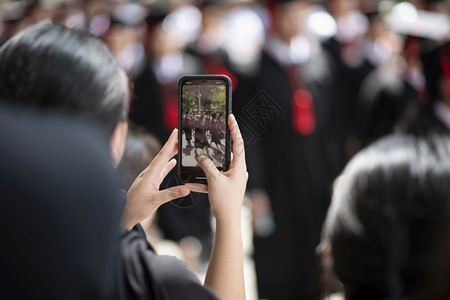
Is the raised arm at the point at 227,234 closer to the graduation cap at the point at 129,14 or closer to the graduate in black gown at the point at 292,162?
the graduate in black gown at the point at 292,162

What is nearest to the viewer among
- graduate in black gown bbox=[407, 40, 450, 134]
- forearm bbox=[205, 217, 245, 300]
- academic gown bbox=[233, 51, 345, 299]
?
forearm bbox=[205, 217, 245, 300]

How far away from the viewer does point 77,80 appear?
78cm

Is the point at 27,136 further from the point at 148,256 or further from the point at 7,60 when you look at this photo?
the point at 148,256

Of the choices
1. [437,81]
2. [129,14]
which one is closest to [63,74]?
[437,81]

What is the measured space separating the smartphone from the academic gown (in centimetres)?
181

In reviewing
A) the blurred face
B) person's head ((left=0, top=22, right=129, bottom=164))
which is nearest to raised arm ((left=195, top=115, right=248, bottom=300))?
person's head ((left=0, top=22, right=129, bottom=164))

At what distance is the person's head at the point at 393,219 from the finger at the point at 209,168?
23 centimetres

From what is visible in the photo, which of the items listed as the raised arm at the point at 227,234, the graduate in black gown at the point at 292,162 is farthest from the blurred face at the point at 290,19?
the raised arm at the point at 227,234

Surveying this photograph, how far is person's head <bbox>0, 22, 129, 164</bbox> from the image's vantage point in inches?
30.3

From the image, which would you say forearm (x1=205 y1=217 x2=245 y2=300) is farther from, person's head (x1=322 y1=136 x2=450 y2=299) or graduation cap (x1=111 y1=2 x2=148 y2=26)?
graduation cap (x1=111 y1=2 x2=148 y2=26)

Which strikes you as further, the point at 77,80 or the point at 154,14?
the point at 154,14

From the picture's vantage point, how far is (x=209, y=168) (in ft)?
3.47

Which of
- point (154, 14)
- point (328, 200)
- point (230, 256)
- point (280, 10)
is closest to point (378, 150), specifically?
point (230, 256)

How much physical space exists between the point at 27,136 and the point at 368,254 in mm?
519
